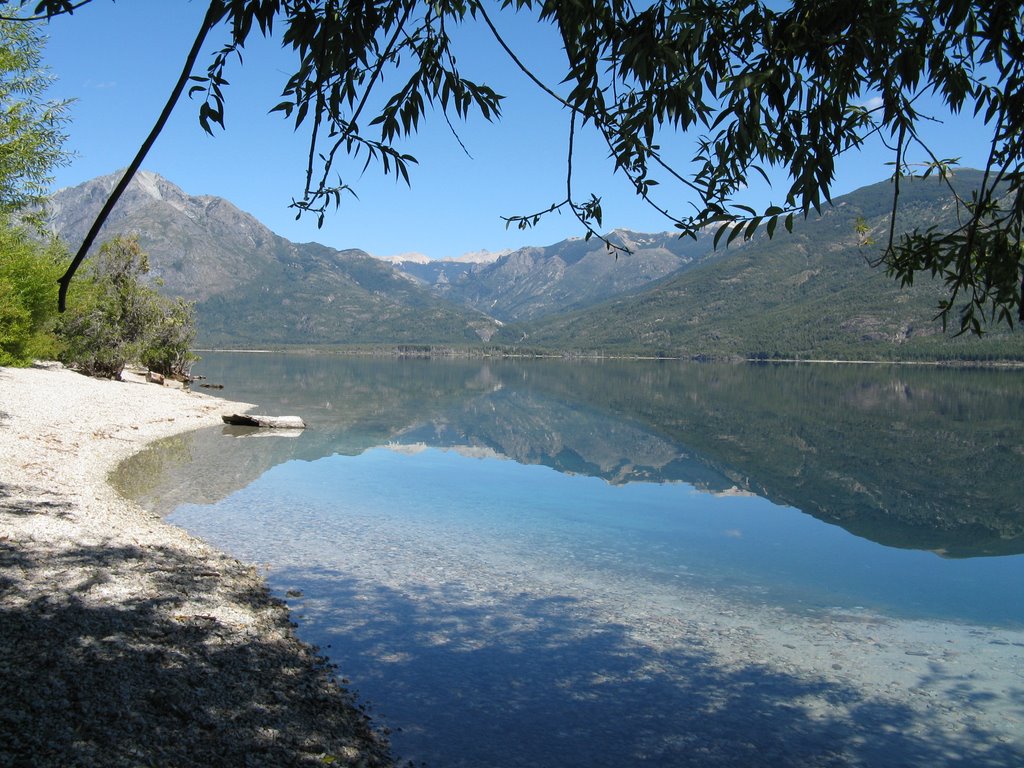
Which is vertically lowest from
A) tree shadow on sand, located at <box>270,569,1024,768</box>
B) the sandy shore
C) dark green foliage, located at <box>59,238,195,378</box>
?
tree shadow on sand, located at <box>270,569,1024,768</box>

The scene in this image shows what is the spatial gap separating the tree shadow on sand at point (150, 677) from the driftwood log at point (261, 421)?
25.1 meters

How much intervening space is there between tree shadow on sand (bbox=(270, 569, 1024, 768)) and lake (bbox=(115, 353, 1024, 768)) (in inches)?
1.4

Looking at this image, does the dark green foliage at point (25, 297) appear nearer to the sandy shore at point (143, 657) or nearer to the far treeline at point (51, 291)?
the far treeline at point (51, 291)

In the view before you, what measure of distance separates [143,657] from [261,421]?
96.3ft

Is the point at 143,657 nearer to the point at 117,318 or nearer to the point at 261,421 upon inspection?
the point at 261,421

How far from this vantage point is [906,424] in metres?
48.2

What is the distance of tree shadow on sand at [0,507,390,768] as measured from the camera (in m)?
5.77

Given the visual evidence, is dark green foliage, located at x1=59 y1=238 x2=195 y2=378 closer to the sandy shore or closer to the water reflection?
the water reflection

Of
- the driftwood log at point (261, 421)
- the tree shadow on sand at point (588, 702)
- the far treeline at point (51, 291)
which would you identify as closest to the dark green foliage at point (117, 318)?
the far treeline at point (51, 291)

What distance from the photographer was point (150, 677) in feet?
23.3

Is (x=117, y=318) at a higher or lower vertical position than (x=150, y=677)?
higher

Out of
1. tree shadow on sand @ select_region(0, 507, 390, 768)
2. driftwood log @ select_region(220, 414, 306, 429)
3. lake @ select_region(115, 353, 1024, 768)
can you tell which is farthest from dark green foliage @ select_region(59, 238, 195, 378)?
tree shadow on sand @ select_region(0, 507, 390, 768)

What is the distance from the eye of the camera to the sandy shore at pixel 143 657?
5871mm

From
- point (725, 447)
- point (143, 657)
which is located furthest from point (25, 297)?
point (725, 447)
